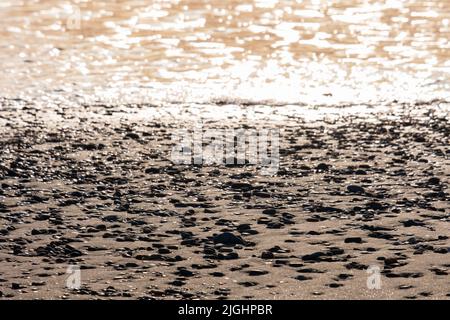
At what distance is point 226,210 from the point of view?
39.9ft

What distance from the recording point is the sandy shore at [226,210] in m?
9.85

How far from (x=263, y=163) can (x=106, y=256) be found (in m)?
4.08

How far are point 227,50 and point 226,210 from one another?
37.4ft

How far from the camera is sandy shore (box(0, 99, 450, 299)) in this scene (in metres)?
9.85

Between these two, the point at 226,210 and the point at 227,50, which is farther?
the point at 227,50

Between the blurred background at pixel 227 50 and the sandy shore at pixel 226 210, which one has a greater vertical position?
the blurred background at pixel 227 50

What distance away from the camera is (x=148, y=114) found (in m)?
17.6

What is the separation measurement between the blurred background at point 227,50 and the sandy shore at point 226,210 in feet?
7.10

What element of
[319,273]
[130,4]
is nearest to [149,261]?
[319,273]

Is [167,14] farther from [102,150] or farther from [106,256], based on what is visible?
[106,256]

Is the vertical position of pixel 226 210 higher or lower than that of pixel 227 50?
lower

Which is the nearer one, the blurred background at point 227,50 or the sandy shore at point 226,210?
the sandy shore at point 226,210

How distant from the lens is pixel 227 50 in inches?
910

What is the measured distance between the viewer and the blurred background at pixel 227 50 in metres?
19.5
